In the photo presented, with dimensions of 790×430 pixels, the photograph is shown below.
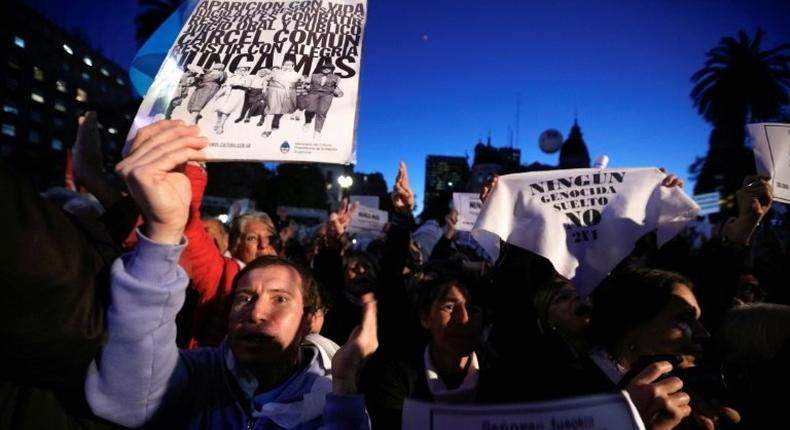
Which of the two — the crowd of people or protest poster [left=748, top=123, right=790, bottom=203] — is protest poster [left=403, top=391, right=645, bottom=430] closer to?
the crowd of people

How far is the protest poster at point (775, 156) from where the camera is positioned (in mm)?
2625

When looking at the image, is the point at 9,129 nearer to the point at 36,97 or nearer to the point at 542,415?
the point at 36,97

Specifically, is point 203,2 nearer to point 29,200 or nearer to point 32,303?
point 29,200

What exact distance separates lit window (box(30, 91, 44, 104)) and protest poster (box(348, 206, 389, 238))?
85605 millimetres

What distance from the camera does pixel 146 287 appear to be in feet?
3.38

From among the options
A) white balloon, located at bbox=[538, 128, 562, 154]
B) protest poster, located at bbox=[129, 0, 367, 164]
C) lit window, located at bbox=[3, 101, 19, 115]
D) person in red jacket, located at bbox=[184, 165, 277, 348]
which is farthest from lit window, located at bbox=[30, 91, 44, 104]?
protest poster, located at bbox=[129, 0, 367, 164]

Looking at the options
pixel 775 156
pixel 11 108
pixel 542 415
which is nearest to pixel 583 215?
pixel 775 156

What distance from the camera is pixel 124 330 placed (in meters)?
1.04

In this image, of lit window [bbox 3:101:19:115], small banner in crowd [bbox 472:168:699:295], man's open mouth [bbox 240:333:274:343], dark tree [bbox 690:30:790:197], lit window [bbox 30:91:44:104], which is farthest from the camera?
lit window [bbox 30:91:44:104]

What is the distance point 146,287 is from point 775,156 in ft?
11.1

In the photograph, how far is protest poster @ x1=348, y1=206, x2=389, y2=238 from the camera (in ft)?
27.6

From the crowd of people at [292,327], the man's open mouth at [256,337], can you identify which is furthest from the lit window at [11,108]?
the man's open mouth at [256,337]

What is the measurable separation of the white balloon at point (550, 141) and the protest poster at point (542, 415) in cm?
1851

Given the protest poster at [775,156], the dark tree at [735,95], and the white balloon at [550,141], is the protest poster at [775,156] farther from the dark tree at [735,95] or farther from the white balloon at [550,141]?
the dark tree at [735,95]
